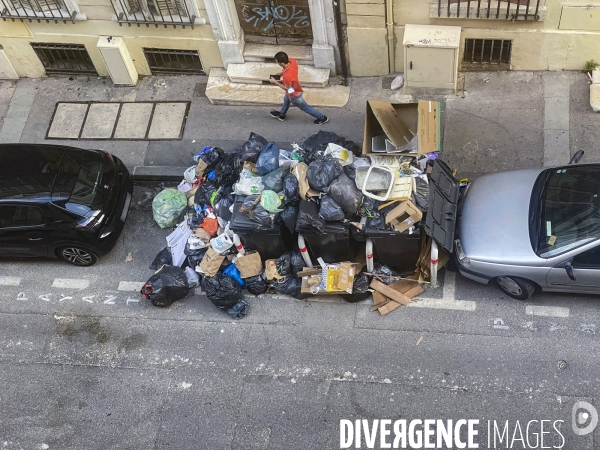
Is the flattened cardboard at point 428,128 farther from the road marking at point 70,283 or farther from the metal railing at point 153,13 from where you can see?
the road marking at point 70,283

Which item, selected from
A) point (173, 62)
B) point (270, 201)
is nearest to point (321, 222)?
point (270, 201)

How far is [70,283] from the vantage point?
8.55 m

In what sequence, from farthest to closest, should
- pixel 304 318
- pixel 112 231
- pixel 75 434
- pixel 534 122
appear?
1. pixel 534 122
2. pixel 112 231
3. pixel 304 318
4. pixel 75 434

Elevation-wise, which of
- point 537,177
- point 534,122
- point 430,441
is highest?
point 537,177

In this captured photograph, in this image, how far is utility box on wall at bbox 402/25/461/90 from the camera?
8.98m

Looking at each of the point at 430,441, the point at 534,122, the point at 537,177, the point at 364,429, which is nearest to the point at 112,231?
the point at 364,429

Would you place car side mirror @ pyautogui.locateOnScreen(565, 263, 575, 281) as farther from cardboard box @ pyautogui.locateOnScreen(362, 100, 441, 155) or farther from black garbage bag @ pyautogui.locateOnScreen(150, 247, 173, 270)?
black garbage bag @ pyautogui.locateOnScreen(150, 247, 173, 270)

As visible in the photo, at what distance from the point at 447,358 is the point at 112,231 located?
4.77 m

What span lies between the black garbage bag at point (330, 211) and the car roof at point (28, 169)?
12.4ft

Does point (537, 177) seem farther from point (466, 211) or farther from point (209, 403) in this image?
point (209, 403)

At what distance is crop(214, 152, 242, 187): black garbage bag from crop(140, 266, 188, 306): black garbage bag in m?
1.44

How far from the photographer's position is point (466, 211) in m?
7.59

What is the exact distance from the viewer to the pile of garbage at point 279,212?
7.27 m

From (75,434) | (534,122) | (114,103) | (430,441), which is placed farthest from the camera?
(114,103)
